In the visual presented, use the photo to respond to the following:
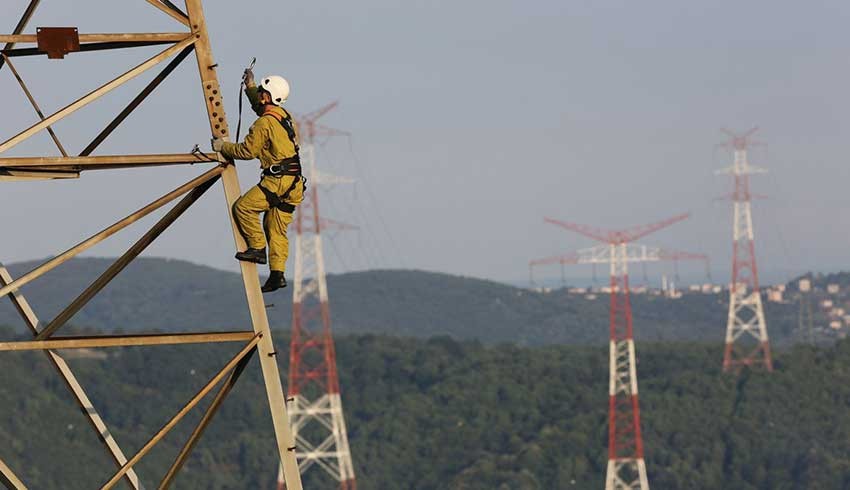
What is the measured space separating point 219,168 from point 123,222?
1.02 m

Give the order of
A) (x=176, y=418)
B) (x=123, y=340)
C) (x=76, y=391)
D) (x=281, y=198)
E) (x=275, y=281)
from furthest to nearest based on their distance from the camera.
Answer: (x=76, y=391) → (x=275, y=281) → (x=281, y=198) → (x=123, y=340) → (x=176, y=418)

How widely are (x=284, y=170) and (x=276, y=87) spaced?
2.67ft

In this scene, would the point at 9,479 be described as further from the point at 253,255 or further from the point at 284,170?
the point at 284,170

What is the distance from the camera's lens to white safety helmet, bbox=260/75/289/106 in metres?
18.9

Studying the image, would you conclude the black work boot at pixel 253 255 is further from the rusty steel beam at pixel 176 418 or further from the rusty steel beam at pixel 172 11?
the rusty steel beam at pixel 172 11

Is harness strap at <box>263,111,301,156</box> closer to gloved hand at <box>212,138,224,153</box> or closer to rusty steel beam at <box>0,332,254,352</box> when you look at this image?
gloved hand at <box>212,138,224,153</box>

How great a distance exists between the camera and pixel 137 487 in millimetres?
19828

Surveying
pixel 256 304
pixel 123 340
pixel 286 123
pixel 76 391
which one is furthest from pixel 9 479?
pixel 286 123

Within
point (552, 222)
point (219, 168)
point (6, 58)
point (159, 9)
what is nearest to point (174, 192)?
point (219, 168)

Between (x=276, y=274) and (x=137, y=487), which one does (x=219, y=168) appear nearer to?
(x=276, y=274)

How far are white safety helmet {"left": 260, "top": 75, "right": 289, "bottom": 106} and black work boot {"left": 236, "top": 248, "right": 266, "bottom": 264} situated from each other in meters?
1.50

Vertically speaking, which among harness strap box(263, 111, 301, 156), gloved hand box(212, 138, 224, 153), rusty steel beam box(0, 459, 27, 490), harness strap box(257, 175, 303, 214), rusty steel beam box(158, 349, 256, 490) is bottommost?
rusty steel beam box(0, 459, 27, 490)

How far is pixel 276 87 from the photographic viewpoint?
1892 centimetres

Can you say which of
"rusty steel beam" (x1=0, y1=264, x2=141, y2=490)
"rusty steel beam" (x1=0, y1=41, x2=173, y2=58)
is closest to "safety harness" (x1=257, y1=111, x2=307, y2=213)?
"rusty steel beam" (x1=0, y1=41, x2=173, y2=58)
